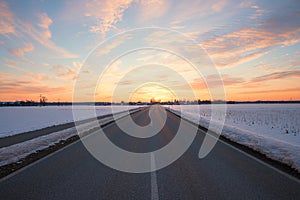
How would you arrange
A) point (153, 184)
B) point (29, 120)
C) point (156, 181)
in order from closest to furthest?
point (153, 184), point (156, 181), point (29, 120)

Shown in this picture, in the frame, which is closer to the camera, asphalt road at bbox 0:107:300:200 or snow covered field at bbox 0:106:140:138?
asphalt road at bbox 0:107:300:200

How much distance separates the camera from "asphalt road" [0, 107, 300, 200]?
414 cm

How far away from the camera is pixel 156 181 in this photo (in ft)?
16.1

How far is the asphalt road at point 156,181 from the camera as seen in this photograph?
414cm

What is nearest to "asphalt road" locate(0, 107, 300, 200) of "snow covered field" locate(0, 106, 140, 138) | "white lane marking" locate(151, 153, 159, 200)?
"white lane marking" locate(151, 153, 159, 200)

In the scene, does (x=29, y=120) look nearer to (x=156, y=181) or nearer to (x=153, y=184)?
(x=156, y=181)

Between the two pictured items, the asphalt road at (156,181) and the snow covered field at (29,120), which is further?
the snow covered field at (29,120)

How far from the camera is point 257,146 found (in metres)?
9.10

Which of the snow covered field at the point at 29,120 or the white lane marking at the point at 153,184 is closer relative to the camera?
the white lane marking at the point at 153,184

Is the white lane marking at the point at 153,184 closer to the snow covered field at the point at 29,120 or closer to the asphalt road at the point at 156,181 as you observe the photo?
the asphalt road at the point at 156,181

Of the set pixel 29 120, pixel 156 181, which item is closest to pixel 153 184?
pixel 156 181

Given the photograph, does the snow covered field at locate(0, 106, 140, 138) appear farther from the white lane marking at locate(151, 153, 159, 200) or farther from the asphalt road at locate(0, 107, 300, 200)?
the white lane marking at locate(151, 153, 159, 200)

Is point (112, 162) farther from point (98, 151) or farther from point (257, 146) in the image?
point (257, 146)

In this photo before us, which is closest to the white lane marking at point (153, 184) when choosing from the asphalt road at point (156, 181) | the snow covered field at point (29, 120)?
the asphalt road at point (156, 181)
